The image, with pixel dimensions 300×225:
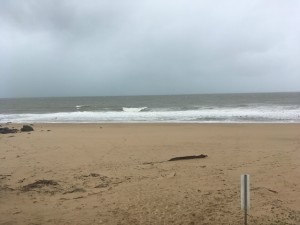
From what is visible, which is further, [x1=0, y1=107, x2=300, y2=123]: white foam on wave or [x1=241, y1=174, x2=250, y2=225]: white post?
[x1=0, y1=107, x2=300, y2=123]: white foam on wave

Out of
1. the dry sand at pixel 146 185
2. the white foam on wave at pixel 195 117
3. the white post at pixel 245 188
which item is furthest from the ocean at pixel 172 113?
the white post at pixel 245 188

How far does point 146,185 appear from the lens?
6.52 m

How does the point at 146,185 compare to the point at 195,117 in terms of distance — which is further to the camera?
the point at 195,117

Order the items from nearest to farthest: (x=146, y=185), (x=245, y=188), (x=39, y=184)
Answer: (x=245, y=188), (x=146, y=185), (x=39, y=184)

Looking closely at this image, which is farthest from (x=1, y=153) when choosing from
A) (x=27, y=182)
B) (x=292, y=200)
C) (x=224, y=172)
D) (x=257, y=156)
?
(x=292, y=200)

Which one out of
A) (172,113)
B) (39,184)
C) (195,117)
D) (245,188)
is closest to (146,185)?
(39,184)

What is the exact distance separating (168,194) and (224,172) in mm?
2204

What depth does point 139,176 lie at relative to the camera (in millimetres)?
7289

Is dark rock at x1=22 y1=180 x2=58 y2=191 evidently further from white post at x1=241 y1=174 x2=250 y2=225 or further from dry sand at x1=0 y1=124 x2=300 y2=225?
white post at x1=241 y1=174 x2=250 y2=225

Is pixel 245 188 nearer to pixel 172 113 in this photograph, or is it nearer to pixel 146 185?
pixel 146 185

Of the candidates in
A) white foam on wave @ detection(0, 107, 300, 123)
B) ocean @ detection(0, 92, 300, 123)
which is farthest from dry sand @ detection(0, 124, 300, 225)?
ocean @ detection(0, 92, 300, 123)

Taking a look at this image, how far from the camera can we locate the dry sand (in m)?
4.88

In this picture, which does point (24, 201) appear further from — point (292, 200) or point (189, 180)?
point (292, 200)

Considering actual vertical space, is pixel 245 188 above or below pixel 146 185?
above
